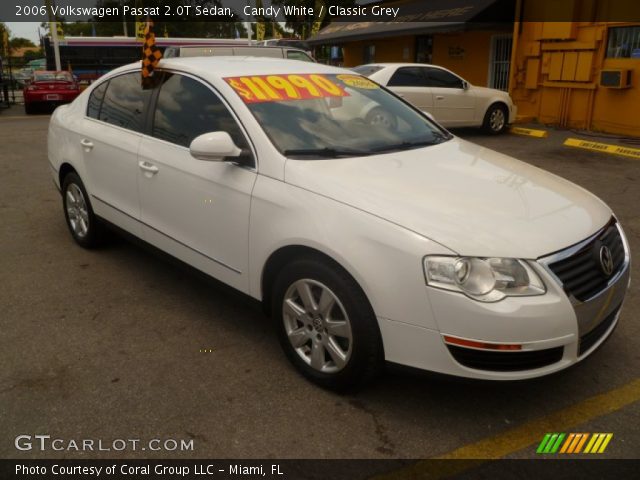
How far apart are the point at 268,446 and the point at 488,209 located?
1.49 meters

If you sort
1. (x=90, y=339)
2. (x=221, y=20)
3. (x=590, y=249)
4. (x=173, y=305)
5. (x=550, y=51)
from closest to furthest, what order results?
1. (x=590, y=249)
2. (x=90, y=339)
3. (x=173, y=305)
4. (x=550, y=51)
5. (x=221, y=20)

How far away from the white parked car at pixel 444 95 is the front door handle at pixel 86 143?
7.51 metres

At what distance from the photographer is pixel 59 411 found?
9.36 ft

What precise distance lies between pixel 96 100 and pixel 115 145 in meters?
0.76

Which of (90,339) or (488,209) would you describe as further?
(90,339)

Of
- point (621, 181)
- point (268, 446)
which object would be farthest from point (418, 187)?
point (621, 181)

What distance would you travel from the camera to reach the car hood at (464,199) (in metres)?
2.59

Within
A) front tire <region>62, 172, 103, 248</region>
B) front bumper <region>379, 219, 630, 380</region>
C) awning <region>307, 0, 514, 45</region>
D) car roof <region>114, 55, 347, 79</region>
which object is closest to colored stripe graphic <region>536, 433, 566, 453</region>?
front bumper <region>379, 219, 630, 380</region>

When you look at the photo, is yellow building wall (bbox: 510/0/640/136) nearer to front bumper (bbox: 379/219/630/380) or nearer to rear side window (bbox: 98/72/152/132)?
rear side window (bbox: 98/72/152/132)

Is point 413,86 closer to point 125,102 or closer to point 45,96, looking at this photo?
point 125,102

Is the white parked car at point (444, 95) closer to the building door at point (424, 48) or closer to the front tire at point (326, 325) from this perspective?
the building door at point (424, 48)

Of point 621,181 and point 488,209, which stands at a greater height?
point 488,209

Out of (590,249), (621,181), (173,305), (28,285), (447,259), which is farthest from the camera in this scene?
(621,181)

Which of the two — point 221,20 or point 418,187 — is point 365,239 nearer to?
point 418,187
